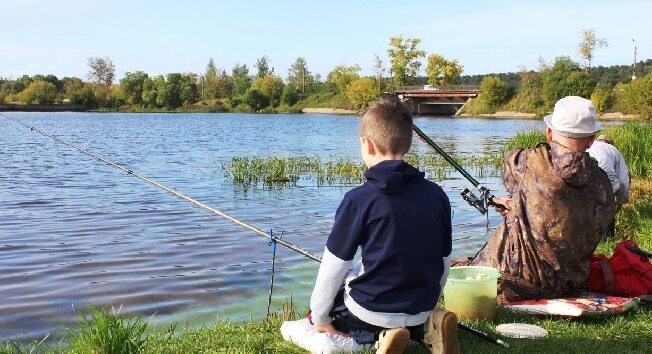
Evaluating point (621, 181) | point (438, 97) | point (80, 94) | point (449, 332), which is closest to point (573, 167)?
point (449, 332)

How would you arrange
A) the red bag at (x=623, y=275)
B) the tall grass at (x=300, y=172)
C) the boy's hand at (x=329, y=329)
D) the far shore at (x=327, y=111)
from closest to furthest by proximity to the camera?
the boy's hand at (x=329, y=329) < the red bag at (x=623, y=275) < the tall grass at (x=300, y=172) < the far shore at (x=327, y=111)

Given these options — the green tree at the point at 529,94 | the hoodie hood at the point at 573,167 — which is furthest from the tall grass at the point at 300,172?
the green tree at the point at 529,94

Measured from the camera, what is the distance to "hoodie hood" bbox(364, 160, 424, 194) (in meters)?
3.28

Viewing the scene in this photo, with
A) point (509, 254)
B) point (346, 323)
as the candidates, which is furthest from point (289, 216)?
point (346, 323)

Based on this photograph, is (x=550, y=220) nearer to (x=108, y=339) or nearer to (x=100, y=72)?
(x=108, y=339)

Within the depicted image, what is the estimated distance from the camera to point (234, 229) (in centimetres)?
1045

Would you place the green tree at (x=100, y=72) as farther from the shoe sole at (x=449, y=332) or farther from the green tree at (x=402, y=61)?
the shoe sole at (x=449, y=332)

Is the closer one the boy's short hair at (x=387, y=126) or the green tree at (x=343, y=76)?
the boy's short hair at (x=387, y=126)

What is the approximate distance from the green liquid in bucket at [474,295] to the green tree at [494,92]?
255 feet

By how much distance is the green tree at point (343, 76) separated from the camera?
334ft

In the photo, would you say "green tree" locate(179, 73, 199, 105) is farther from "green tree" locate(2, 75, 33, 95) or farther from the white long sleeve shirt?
the white long sleeve shirt

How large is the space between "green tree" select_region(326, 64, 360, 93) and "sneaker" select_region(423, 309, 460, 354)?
97820 mm

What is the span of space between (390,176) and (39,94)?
333ft

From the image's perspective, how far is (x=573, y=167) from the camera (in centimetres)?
457
